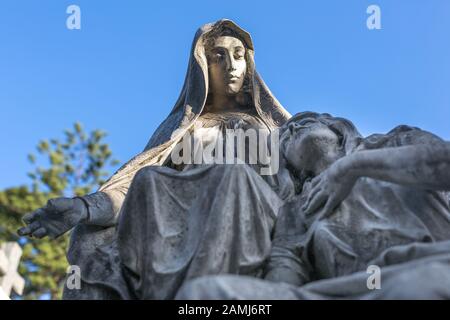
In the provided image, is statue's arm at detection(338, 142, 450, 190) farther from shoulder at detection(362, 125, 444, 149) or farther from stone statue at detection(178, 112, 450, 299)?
shoulder at detection(362, 125, 444, 149)

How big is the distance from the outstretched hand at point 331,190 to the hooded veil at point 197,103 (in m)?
1.68

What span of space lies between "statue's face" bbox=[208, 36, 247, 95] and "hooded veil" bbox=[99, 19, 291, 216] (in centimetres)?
10

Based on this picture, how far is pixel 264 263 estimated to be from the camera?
13.5 ft

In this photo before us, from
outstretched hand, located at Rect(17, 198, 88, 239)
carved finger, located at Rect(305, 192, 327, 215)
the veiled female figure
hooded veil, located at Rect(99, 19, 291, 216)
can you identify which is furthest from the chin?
carved finger, located at Rect(305, 192, 327, 215)

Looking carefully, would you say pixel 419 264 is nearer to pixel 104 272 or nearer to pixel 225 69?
pixel 104 272

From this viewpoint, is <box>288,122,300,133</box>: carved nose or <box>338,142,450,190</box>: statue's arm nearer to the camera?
<box>338,142,450,190</box>: statue's arm

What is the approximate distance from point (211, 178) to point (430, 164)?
1217 millimetres

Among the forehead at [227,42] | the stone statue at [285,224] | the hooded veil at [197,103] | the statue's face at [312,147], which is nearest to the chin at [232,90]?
the hooded veil at [197,103]

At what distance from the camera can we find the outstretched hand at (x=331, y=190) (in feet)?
14.4

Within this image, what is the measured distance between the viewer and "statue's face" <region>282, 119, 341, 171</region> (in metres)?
5.05

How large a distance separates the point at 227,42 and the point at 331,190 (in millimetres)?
2520
